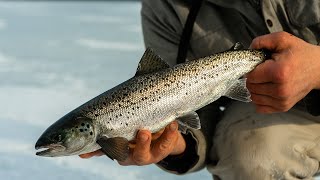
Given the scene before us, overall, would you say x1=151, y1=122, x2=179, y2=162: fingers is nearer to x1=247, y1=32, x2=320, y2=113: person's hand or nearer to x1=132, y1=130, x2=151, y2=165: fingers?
x1=132, y1=130, x2=151, y2=165: fingers

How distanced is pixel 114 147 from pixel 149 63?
28cm

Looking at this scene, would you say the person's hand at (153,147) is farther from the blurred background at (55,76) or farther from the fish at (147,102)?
the blurred background at (55,76)

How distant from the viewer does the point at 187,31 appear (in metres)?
2.13

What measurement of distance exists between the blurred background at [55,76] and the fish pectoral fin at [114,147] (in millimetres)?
857

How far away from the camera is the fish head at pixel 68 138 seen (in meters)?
1.52

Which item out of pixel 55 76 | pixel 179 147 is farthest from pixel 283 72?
pixel 55 76

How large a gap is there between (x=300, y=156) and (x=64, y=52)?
12.4 ft

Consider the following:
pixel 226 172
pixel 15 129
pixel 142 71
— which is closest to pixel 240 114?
pixel 226 172

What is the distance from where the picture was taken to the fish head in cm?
152

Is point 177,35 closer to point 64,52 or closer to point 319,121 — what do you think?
point 319,121

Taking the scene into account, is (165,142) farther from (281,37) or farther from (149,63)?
(281,37)

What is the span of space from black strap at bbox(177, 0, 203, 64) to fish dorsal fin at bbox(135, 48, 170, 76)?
47cm

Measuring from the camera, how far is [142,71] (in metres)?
1.67

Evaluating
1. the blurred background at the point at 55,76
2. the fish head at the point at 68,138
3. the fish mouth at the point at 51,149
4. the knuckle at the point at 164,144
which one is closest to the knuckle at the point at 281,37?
the knuckle at the point at 164,144
